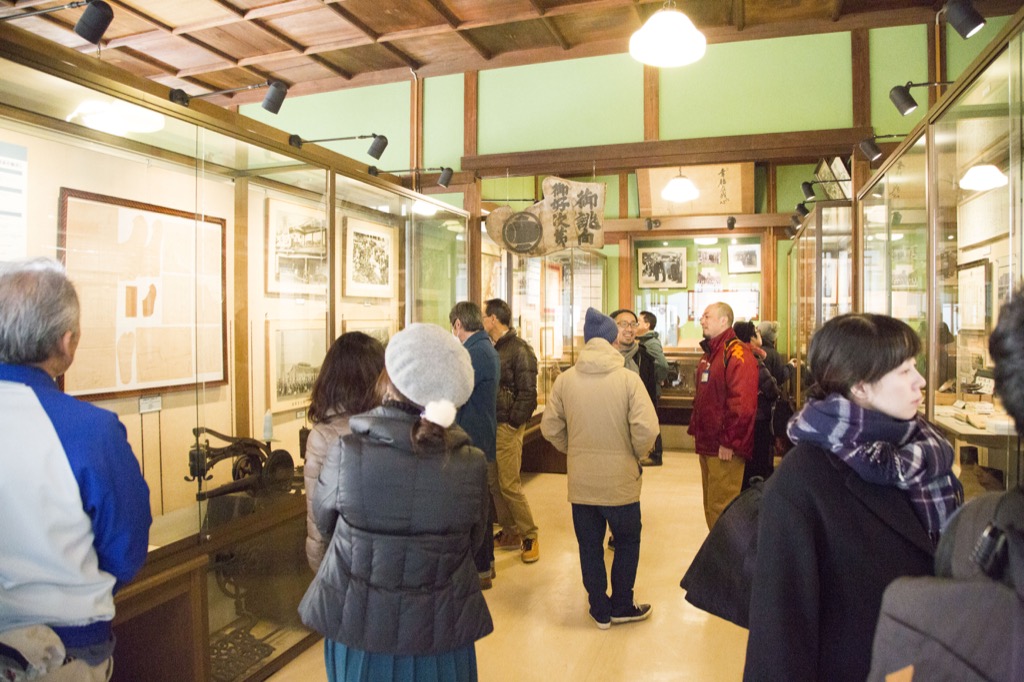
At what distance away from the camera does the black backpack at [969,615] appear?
0.81 metres

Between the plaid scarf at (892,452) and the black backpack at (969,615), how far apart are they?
0.58 m

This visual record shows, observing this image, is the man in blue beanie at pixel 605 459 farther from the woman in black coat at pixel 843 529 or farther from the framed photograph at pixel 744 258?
the framed photograph at pixel 744 258

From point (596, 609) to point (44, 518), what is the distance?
2938 mm

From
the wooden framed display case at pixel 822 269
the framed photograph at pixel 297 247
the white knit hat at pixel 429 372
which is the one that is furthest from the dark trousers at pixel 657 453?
the white knit hat at pixel 429 372

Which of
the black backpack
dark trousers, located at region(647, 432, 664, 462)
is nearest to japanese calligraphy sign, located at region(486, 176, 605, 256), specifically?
dark trousers, located at region(647, 432, 664, 462)

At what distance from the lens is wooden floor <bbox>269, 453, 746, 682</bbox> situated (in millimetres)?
3391

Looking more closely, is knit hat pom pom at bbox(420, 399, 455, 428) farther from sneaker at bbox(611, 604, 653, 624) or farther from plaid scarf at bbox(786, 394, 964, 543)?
sneaker at bbox(611, 604, 653, 624)

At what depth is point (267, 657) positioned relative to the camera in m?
3.40

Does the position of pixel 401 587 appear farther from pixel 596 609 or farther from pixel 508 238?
pixel 508 238

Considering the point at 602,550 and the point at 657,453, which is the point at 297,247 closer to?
the point at 602,550

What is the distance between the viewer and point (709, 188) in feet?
30.1

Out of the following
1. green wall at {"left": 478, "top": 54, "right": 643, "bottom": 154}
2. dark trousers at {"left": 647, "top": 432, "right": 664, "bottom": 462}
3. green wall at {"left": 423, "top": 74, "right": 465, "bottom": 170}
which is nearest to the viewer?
green wall at {"left": 478, "top": 54, "right": 643, "bottom": 154}

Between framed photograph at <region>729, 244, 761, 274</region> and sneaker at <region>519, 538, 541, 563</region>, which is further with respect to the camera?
framed photograph at <region>729, 244, 761, 274</region>

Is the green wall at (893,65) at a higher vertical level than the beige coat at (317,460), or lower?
higher
